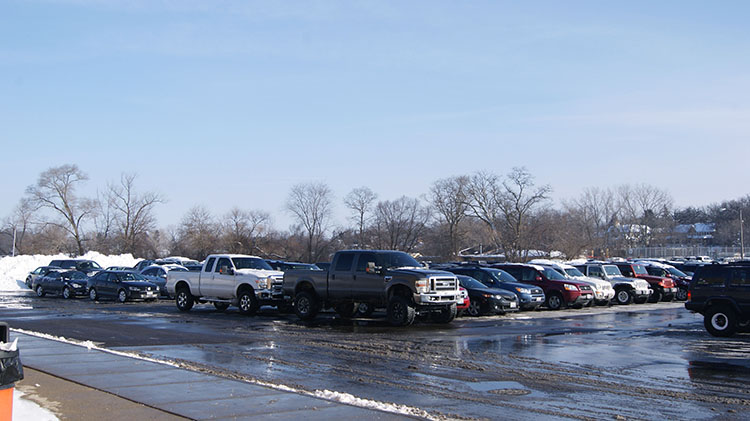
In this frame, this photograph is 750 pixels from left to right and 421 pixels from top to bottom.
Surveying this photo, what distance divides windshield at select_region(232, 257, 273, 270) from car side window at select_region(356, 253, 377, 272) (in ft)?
16.8

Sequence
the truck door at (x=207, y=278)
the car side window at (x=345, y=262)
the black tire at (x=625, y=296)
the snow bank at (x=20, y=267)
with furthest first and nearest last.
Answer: the snow bank at (x=20, y=267), the black tire at (x=625, y=296), the truck door at (x=207, y=278), the car side window at (x=345, y=262)

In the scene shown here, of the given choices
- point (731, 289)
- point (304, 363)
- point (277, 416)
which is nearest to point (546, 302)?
point (731, 289)

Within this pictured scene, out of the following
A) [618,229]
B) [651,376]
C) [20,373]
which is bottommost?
[651,376]

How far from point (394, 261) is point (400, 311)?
1.74 metres

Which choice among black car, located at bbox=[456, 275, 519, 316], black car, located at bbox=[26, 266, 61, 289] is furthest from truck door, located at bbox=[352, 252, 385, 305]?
black car, located at bbox=[26, 266, 61, 289]

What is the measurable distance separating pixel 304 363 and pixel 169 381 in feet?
9.53

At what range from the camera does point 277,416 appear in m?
7.83

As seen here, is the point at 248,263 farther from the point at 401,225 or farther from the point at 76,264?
the point at 401,225

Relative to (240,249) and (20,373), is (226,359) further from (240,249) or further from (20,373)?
(240,249)

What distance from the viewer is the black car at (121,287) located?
3066 cm

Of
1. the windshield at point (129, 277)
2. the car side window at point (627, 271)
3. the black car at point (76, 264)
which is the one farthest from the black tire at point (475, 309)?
the black car at point (76, 264)

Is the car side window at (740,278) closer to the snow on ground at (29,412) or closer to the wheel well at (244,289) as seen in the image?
the wheel well at (244,289)

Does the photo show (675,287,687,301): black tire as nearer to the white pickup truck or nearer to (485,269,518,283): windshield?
(485,269,518,283): windshield

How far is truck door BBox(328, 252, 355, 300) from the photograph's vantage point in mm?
20797
